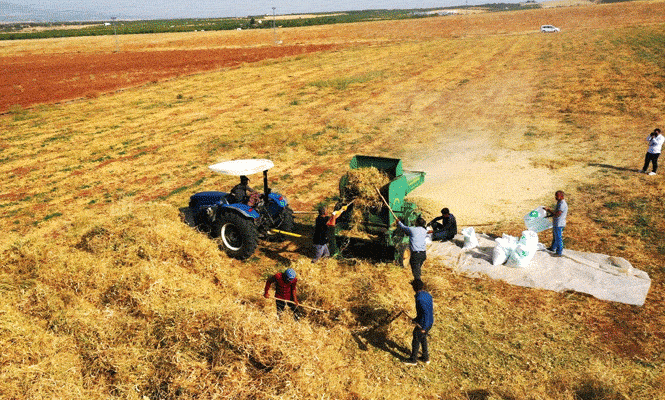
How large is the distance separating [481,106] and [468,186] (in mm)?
13155

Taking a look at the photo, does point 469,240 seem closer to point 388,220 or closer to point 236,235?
point 388,220

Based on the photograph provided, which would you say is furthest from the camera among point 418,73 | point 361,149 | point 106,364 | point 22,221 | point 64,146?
point 418,73

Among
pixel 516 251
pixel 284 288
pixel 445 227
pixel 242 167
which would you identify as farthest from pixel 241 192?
pixel 516 251

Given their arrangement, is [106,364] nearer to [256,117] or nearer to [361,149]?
[361,149]

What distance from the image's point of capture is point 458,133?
21078mm

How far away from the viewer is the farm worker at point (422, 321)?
6789 millimetres

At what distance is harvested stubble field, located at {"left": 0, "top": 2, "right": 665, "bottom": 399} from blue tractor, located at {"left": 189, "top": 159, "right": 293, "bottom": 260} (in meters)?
0.51

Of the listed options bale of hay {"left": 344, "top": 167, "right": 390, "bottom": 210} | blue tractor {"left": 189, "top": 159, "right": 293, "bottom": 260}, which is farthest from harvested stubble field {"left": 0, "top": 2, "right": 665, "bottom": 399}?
bale of hay {"left": 344, "top": 167, "right": 390, "bottom": 210}

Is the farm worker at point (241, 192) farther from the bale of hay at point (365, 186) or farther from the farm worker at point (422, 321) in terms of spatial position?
the farm worker at point (422, 321)

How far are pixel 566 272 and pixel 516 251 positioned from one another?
104cm

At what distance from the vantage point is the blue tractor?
985 centimetres

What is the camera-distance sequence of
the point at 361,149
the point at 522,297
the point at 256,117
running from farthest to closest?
the point at 256,117 < the point at 361,149 < the point at 522,297

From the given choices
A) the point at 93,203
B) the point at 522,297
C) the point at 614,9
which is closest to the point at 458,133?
the point at 522,297

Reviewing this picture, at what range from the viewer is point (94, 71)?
148 ft
